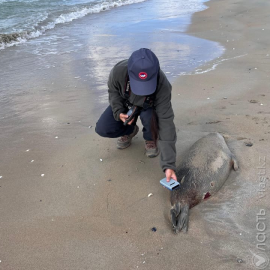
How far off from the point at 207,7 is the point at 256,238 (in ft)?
45.3

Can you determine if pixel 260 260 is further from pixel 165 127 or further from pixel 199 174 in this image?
pixel 165 127

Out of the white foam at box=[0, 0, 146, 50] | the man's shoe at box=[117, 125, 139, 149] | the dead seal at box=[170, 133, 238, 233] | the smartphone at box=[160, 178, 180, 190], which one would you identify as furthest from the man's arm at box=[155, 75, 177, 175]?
the white foam at box=[0, 0, 146, 50]

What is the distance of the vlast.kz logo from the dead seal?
1.77ft

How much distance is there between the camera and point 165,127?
2572 millimetres

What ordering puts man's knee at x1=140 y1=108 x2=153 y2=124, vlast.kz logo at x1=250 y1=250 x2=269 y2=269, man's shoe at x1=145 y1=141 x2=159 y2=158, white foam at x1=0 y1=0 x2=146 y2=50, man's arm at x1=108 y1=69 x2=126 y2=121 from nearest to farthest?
1. vlast.kz logo at x1=250 y1=250 x2=269 y2=269
2. man's arm at x1=108 y1=69 x2=126 y2=121
3. man's knee at x1=140 y1=108 x2=153 y2=124
4. man's shoe at x1=145 y1=141 x2=159 y2=158
5. white foam at x1=0 y1=0 x2=146 y2=50

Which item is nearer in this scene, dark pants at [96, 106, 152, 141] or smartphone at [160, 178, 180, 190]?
smartphone at [160, 178, 180, 190]

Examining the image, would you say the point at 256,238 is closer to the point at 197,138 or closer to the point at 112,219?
the point at 112,219

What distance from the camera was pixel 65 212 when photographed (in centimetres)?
255

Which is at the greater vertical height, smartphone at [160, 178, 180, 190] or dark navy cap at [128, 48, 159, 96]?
dark navy cap at [128, 48, 159, 96]

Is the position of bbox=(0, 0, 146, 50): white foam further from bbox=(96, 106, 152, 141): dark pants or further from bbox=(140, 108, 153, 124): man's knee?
bbox=(140, 108, 153, 124): man's knee

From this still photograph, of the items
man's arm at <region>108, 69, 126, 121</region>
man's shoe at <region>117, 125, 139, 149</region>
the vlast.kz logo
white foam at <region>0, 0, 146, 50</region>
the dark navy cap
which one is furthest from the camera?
white foam at <region>0, 0, 146, 50</region>

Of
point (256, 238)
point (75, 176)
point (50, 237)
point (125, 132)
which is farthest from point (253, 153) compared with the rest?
point (50, 237)

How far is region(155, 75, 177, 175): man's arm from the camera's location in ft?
8.20

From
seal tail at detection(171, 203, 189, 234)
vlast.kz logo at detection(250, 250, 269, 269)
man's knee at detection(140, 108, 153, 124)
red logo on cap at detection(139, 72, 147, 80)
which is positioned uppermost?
red logo on cap at detection(139, 72, 147, 80)
